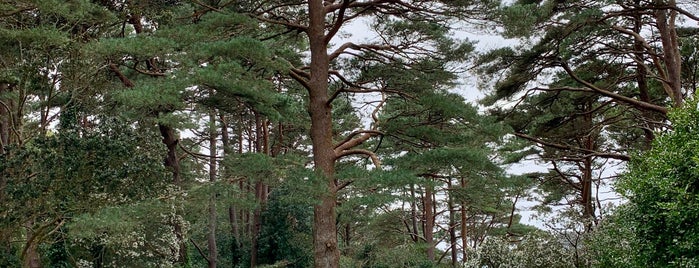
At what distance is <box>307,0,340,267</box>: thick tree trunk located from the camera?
825 cm

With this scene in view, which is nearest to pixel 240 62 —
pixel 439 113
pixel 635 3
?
pixel 439 113

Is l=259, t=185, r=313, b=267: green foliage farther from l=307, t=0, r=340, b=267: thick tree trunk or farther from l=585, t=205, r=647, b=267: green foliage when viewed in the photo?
l=585, t=205, r=647, b=267: green foliage

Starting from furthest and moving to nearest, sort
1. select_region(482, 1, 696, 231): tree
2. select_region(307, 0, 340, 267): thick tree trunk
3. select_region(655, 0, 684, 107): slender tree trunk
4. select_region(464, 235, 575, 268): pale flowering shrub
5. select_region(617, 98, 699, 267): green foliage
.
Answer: select_region(655, 0, 684, 107): slender tree trunk < select_region(482, 1, 696, 231): tree < select_region(464, 235, 575, 268): pale flowering shrub < select_region(307, 0, 340, 267): thick tree trunk < select_region(617, 98, 699, 267): green foliage

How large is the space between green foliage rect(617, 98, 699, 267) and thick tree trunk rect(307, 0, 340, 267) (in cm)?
416

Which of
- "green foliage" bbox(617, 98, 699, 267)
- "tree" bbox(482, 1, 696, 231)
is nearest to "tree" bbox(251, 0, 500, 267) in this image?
"tree" bbox(482, 1, 696, 231)

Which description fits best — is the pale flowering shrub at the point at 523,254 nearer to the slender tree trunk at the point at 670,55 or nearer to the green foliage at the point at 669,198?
the green foliage at the point at 669,198

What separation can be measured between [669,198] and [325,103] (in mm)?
5008

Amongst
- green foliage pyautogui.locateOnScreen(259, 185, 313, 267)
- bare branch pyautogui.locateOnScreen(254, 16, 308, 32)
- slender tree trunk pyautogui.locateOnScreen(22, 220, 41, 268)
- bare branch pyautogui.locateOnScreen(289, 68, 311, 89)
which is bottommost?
slender tree trunk pyautogui.locateOnScreen(22, 220, 41, 268)

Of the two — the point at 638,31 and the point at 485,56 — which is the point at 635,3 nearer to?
the point at 638,31

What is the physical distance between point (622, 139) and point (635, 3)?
590 cm

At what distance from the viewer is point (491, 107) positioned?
1144 cm

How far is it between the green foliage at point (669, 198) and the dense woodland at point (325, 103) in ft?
0.11

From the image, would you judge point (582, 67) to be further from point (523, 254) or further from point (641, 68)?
point (523, 254)

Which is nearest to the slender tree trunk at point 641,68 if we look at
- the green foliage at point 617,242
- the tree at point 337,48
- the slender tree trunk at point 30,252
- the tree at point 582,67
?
the tree at point 582,67
